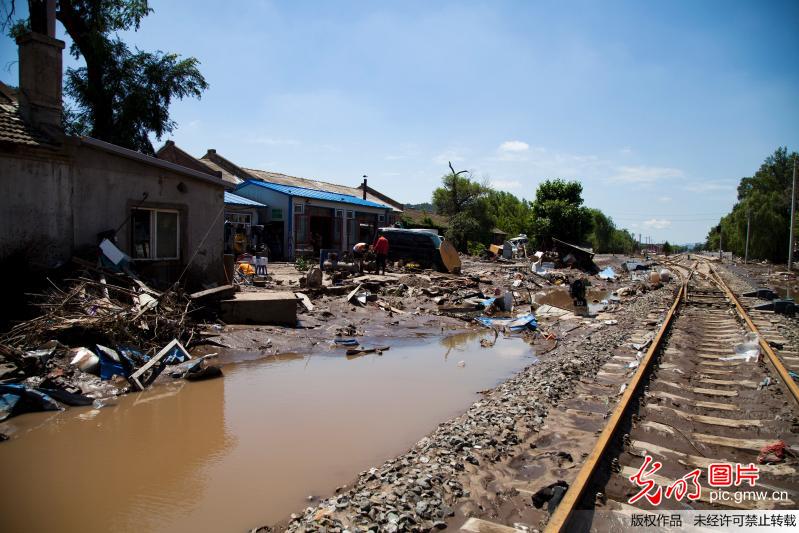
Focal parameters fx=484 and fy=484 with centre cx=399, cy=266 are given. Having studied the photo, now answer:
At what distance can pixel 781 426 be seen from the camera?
528cm

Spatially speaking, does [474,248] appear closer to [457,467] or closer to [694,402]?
[694,402]

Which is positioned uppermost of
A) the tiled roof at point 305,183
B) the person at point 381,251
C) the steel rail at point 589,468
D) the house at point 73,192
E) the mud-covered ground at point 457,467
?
the tiled roof at point 305,183

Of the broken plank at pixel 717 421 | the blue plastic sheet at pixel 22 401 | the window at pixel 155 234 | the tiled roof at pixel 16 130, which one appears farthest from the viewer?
the window at pixel 155 234

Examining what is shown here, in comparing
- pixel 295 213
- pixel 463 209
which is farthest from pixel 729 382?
pixel 463 209

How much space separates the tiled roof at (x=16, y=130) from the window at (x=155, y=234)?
2.22m

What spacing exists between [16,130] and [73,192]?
1.39 meters

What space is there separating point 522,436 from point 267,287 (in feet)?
39.5

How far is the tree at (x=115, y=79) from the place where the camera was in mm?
20500

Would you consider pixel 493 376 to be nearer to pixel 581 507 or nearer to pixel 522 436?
pixel 522 436

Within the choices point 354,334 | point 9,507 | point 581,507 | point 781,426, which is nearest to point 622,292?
point 354,334

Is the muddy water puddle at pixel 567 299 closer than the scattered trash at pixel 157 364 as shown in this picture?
No

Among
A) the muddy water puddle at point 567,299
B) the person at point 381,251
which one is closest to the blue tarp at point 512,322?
the muddy water puddle at point 567,299

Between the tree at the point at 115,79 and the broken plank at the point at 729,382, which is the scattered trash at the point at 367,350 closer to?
the broken plank at the point at 729,382

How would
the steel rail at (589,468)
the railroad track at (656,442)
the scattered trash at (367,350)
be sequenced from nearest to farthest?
the steel rail at (589,468), the railroad track at (656,442), the scattered trash at (367,350)
